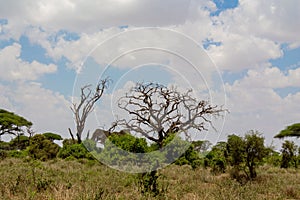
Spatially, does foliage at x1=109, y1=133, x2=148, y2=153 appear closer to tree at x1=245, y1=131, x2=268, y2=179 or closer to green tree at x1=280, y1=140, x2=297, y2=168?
tree at x1=245, y1=131, x2=268, y2=179

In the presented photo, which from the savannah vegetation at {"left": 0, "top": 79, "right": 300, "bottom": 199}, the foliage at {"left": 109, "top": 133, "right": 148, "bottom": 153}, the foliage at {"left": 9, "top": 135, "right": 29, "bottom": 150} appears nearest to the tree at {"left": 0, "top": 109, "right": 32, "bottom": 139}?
the foliage at {"left": 9, "top": 135, "right": 29, "bottom": 150}

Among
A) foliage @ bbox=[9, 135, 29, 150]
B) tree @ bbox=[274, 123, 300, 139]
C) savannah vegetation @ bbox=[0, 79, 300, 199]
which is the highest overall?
tree @ bbox=[274, 123, 300, 139]

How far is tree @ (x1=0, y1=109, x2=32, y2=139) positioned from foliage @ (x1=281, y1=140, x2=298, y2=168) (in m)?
30.1

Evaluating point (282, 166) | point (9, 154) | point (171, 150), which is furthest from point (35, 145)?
point (282, 166)

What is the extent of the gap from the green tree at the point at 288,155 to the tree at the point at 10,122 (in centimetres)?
3011

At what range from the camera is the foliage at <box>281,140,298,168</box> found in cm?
2128

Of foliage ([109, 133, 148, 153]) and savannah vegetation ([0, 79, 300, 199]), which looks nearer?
savannah vegetation ([0, 79, 300, 199])

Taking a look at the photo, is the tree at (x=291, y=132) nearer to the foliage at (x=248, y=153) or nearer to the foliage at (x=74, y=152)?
the foliage at (x=74, y=152)

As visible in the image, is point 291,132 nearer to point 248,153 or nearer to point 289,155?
point 289,155

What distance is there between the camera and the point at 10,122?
40000 mm

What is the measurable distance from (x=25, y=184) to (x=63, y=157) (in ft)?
57.3

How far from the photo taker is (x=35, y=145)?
739 inches

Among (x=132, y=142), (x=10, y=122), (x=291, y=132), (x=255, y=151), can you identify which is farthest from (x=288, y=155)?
(x=10, y=122)

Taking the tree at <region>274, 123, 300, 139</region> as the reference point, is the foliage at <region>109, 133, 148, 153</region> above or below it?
below
